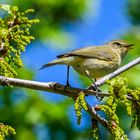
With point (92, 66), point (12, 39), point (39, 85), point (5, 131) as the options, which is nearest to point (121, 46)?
point (92, 66)

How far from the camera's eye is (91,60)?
5195mm

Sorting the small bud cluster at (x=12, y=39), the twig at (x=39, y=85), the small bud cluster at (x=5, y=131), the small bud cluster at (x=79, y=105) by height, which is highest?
the small bud cluster at (x=12, y=39)

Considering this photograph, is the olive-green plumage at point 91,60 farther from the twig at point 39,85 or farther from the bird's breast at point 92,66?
the twig at point 39,85

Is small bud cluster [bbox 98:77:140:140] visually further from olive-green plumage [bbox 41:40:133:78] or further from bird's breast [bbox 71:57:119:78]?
bird's breast [bbox 71:57:119:78]

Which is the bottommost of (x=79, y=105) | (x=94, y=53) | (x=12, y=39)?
(x=79, y=105)

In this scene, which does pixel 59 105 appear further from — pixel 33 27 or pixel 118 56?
pixel 118 56

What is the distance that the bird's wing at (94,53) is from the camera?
198 inches

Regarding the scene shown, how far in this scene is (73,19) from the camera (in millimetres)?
8492

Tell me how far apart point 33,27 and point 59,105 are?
4.52 feet

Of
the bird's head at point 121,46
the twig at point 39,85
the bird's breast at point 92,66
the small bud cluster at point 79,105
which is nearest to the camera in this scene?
the small bud cluster at point 79,105

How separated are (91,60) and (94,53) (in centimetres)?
23

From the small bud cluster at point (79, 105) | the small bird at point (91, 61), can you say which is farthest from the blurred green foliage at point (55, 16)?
the small bud cluster at point (79, 105)

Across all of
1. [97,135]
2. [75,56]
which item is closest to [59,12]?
[75,56]

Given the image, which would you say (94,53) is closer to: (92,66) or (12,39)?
(92,66)
